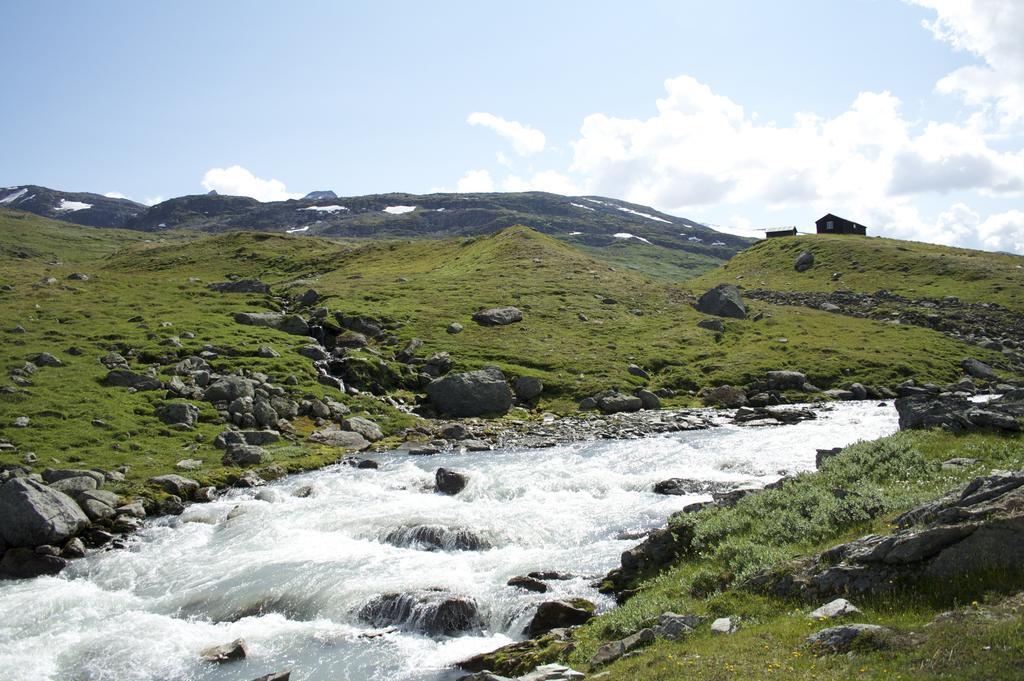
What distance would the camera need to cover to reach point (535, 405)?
2299 inches

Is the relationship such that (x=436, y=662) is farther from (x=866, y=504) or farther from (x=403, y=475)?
(x=403, y=475)

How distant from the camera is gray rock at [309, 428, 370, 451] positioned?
147 ft

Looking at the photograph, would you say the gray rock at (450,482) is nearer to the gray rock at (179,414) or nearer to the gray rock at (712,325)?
the gray rock at (179,414)

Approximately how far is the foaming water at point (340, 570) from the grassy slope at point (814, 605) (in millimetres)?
3483

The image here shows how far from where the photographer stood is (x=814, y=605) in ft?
45.9

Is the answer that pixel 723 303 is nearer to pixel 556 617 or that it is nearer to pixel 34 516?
pixel 556 617

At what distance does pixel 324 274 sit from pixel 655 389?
245 feet

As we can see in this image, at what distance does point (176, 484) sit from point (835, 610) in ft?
104

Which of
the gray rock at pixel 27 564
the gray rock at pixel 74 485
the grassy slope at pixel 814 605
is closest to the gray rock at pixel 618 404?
the grassy slope at pixel 814 605

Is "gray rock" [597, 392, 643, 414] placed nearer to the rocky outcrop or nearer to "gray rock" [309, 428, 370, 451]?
"gray rock" [309, 428, 370, 451]

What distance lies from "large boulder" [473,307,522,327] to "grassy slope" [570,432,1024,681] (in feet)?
182

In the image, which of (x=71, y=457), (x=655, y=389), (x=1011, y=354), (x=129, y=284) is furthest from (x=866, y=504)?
(x=129, y=284)

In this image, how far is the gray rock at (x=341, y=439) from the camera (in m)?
44.8

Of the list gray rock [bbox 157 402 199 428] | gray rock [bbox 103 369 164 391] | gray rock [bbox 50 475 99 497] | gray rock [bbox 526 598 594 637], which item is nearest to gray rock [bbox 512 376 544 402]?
gray rock [bbox 157 402 199 428]
